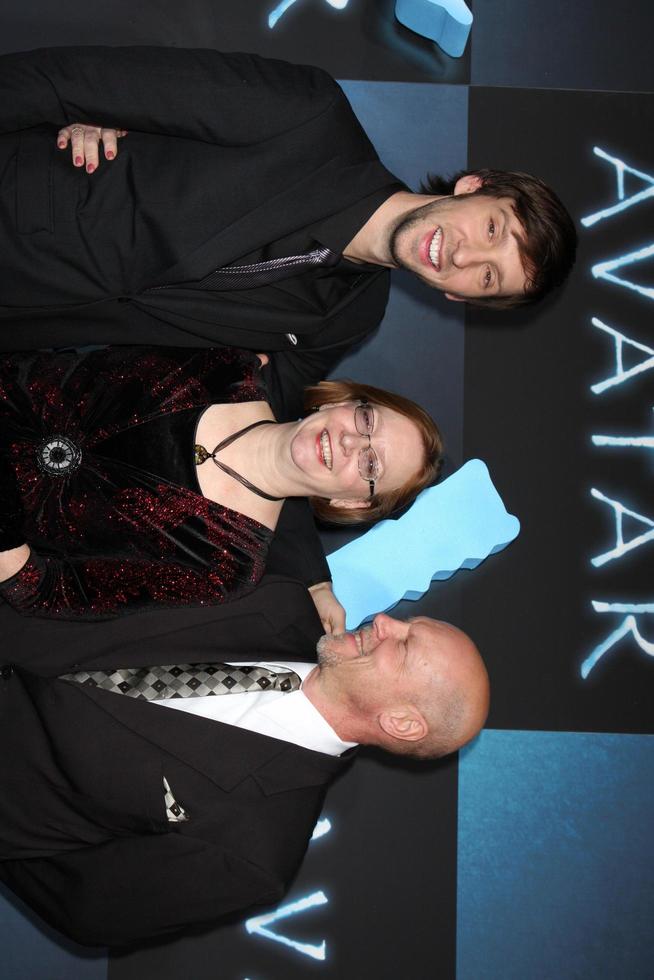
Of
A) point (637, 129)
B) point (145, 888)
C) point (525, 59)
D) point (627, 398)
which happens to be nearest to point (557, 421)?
point (627, 398)

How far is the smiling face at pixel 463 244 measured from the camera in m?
2.18

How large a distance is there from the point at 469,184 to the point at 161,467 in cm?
114

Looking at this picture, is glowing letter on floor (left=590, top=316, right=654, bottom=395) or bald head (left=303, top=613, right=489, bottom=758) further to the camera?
glowing letter on floor (left=590, top=316, right=654, bottom=395)

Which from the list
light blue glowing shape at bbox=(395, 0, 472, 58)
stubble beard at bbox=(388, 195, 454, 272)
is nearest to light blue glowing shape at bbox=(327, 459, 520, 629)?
stubble beard at bbox=(388, 195, 454, 272)

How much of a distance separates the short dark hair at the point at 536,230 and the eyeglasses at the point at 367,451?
439 mm

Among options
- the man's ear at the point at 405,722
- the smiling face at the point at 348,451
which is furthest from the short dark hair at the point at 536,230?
the man's ear at the point at 405,722

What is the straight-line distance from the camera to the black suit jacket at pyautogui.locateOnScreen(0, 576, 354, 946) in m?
2.04

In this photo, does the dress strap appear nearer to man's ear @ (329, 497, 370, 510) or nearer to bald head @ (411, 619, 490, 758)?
man's ear @ (329, 497, 370, 510)

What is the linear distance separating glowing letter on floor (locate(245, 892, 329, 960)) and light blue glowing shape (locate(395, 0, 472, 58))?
9.58 ft

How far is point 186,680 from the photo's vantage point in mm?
2164

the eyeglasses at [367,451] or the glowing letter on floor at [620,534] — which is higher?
the eyeglasses at [367,451]

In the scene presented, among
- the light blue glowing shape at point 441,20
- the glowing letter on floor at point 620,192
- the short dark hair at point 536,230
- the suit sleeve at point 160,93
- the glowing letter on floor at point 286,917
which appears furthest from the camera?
the glowing letter on floor at point 620,192

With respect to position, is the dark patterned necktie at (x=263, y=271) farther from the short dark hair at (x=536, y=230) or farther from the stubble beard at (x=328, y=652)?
the stubble beard at (x=328, y=652)

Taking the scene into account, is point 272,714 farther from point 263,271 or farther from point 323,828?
point 263,271
